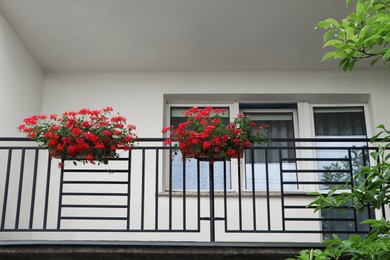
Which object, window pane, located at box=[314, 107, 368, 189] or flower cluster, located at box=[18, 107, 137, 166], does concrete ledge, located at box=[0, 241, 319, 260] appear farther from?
window pane, located at box=[314, 107, 368, 189]

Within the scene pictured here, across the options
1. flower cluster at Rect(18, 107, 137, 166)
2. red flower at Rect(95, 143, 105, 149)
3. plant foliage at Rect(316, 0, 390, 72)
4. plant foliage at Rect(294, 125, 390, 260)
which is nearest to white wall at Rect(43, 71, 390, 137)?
flower cluster at Rect(18, 107, 137, 166)

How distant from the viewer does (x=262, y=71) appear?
560cm

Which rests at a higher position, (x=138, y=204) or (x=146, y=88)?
(x=146, y=88)

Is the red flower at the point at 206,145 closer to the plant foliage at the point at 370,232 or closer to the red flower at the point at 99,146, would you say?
the red flower at the point at 99,146

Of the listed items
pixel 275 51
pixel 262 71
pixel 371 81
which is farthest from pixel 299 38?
pixel 371 81

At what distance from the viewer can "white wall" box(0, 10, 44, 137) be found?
4477 millimetres

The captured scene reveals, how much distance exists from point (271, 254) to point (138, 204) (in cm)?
214

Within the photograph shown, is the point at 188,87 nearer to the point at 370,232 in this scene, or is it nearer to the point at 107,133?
the point at 107,133

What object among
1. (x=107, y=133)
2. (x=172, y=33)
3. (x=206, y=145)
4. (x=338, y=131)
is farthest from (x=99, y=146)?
(x=338, y=131)

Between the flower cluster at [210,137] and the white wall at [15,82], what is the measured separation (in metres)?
1.89

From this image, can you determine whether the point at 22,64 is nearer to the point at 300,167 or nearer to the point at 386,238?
the point at 300,167

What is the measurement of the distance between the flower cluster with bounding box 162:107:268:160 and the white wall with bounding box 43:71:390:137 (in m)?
1.84

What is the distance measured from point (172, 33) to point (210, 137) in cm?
162

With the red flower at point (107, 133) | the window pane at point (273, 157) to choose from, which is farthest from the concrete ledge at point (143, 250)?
the window pane at point (273, 157)
